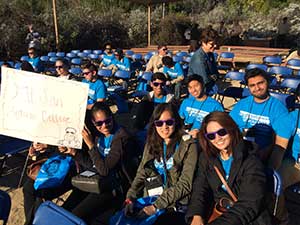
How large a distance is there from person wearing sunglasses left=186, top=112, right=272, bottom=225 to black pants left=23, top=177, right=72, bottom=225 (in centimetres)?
149

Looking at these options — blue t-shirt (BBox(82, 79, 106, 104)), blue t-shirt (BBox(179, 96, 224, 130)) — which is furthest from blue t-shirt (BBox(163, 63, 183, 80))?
blue t-shirt (BBox(179, 96, 224, 130))

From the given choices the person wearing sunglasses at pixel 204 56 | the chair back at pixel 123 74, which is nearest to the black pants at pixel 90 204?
the person wearing sunglasses at pixel 204 56

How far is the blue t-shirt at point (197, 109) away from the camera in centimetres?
443

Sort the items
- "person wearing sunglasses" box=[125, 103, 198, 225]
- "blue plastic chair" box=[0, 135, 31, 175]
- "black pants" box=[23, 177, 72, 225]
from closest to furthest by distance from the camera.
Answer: "person wearing sunglasses" box=[125, 103, 198, 225]
"black pants" box=[23, 177, 72, 225]
"blue plastic chair" box=[0, 135, 31, 175]

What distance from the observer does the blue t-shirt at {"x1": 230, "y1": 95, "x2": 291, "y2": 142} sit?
356cm

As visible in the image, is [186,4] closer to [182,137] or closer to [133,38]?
[133,38]

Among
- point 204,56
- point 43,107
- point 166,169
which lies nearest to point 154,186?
point 166,169

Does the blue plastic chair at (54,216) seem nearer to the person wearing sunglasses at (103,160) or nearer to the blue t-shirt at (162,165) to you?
the person wearing sunglasses at (103,160)

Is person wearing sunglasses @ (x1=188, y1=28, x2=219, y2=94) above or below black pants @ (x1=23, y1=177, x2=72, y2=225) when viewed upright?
above

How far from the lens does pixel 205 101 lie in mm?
4504

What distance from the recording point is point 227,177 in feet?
8.73

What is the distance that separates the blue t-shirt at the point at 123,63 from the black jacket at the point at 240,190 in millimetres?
7178

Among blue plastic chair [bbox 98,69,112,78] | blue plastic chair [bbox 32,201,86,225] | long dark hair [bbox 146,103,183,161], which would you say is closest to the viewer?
blue plastic chair [bbox 32,201,86,225]

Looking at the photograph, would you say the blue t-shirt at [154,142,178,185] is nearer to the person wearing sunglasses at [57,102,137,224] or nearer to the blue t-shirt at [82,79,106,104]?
the person wearing sunglasses at [57,102,137,224]
